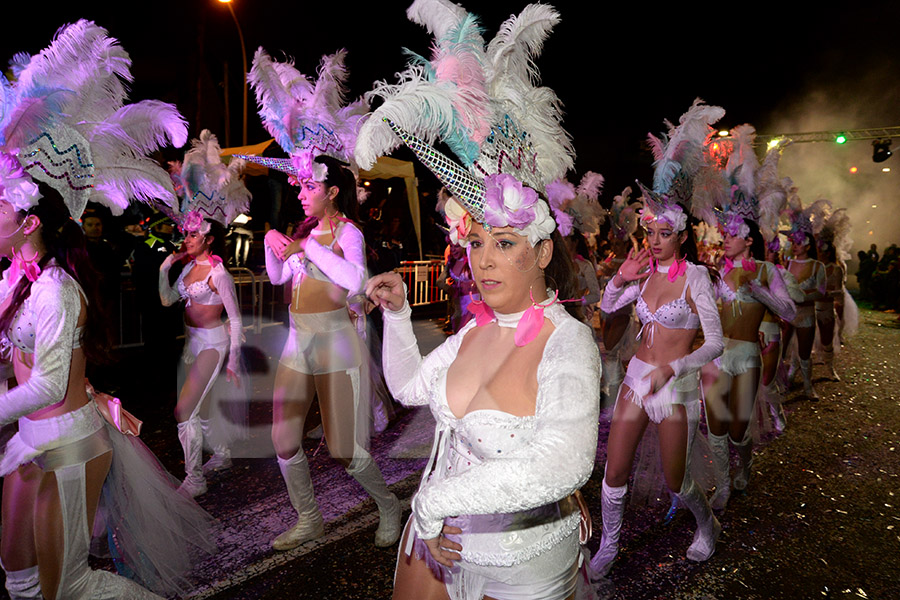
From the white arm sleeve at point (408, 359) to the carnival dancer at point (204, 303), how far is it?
115 inches

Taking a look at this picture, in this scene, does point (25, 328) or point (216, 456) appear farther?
point (216, 456)

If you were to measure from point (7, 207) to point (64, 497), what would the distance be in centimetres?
130

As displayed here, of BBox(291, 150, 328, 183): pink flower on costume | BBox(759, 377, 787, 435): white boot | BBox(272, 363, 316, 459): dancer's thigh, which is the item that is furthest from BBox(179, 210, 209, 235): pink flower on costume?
BBox(759, 377, 787, 435): white boot

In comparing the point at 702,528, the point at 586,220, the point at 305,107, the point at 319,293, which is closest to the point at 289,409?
the point at 319,293

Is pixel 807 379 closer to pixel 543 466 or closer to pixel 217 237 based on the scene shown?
pixel 217 237

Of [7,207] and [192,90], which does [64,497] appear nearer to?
[7,207]

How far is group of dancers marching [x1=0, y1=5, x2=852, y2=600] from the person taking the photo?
1.95 metres

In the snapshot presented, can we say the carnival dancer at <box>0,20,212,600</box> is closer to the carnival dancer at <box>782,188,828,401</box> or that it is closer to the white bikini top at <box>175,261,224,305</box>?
the white bikini top at <box>175,261,224,305</box>

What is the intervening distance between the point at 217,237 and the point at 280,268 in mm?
1276

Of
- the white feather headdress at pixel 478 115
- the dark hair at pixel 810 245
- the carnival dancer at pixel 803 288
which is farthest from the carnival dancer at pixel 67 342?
the dark hair at pixel 810 245

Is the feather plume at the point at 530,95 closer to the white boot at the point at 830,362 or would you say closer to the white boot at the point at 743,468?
the white boot at the point at 743,468

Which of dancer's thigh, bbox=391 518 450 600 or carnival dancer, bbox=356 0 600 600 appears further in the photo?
dancer's thigh, bbox=391 518 450 600

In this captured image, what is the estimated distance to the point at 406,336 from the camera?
243 cm

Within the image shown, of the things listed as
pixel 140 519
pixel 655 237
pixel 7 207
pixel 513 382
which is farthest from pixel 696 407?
pixel 7 207
